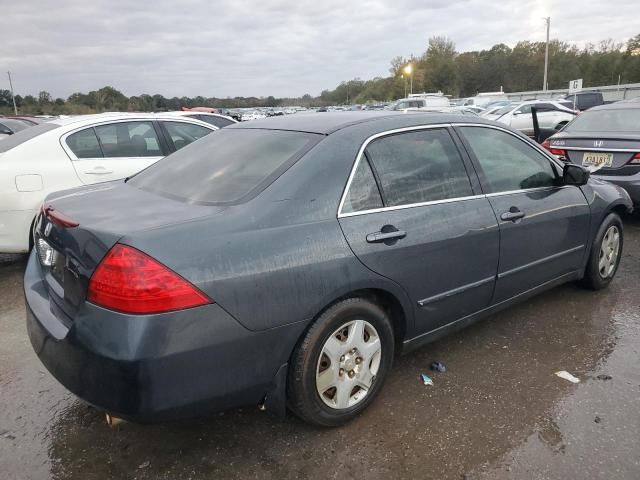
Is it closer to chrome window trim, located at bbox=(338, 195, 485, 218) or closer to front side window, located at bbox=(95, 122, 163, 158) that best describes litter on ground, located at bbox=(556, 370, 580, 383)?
chrome window trim, located at bbox=(338, 195, 485, 218)

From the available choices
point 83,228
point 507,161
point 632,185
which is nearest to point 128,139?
point 83,228

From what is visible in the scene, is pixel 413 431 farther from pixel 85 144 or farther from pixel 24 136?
pixel 24 136

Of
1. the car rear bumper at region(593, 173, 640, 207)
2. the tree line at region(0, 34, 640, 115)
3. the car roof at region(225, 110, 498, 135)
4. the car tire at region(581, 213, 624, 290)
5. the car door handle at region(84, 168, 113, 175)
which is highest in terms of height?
the tree line at region(0, 34, 640, 115)

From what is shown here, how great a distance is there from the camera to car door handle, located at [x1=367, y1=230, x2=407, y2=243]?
249cm

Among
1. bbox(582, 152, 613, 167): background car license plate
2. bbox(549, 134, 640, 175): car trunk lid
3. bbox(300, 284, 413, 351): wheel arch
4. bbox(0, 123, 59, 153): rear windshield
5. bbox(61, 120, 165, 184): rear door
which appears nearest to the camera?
bbox(300, 284, 413, 351): wheel arch

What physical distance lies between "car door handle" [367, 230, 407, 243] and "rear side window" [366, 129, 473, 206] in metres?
0.17

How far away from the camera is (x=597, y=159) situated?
6125mm

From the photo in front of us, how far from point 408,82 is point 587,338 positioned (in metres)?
78.0

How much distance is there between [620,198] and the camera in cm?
431

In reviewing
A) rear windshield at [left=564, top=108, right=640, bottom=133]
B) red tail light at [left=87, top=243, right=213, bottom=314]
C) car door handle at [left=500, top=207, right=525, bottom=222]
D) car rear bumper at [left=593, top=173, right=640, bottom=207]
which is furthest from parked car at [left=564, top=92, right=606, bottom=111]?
red tail light at [left=87, top=243, right=213, bottom=314]

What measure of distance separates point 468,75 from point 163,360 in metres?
84.9

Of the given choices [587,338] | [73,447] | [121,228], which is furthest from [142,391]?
[587,338]

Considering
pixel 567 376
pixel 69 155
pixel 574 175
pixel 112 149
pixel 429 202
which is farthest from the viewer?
pixel 112 149

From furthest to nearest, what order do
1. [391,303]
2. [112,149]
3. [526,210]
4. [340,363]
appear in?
1. [112,149]
2. [526,210]
3. [391,303]
4. [340,363]
